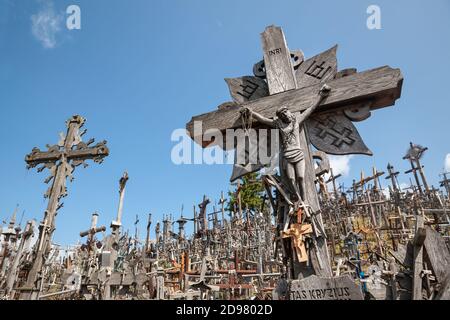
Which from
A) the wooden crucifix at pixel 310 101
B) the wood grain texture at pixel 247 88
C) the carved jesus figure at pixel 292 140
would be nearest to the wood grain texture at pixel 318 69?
the wooden crucifix at pixel 310 101

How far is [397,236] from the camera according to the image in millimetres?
20391

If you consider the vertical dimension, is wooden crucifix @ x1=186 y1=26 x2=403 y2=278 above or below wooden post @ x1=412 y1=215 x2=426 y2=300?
above

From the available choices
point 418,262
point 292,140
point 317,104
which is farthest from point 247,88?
point 418,262

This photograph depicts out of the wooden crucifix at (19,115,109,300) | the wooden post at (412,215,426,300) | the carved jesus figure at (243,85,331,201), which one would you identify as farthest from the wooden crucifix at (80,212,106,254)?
the wooden post at (412,215,426,300)

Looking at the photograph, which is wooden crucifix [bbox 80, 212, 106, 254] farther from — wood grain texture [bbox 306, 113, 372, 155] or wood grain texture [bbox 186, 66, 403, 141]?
wood grain texture [bbox 306, 113, 372, 155]

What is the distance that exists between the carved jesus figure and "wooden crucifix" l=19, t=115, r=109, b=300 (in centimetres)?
690

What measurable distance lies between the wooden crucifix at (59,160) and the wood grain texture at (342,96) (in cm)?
606

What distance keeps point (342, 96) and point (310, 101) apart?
0.39 meters

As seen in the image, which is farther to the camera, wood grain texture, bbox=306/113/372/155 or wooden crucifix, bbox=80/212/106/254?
wooden crucifix, bbox=80/212/106/254

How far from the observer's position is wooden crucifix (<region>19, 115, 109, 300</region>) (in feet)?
22.9

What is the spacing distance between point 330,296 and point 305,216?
0.78 metres

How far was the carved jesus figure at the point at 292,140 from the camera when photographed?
289cm
